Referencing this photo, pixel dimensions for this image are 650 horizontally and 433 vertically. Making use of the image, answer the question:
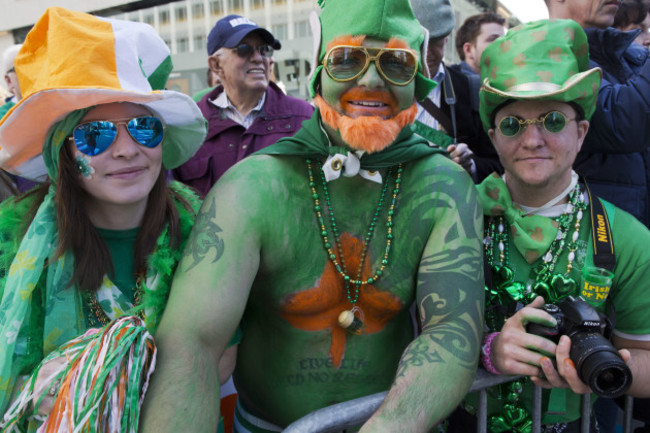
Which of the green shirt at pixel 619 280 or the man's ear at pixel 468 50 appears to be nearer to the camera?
the green shirt at pixel 619 280

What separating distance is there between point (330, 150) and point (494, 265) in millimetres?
718

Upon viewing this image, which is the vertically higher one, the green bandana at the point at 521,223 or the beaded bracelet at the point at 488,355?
the green bandana at the point at 521,223

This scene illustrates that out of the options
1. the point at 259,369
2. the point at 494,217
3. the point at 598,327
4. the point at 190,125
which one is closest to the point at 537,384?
the point at 598,327

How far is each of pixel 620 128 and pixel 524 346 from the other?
3.59 ft

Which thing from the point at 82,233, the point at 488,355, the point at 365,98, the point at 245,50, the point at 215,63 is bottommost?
the point at 488,355

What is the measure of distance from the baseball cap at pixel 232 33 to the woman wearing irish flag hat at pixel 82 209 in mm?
1583

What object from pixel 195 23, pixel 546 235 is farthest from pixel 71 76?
pixel 195 23

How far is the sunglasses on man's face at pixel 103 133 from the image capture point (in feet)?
4.91

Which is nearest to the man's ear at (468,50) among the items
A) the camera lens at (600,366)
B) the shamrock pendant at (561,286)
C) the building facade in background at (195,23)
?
the shamrock pendant at (561,286)

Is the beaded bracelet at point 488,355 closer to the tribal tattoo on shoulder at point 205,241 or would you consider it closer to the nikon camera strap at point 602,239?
the nikon camera strap at point 602,239

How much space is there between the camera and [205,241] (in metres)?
1.41

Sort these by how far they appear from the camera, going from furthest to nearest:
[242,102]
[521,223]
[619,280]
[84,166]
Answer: [242,102]
[521,223]
[619,280]
[84,166]

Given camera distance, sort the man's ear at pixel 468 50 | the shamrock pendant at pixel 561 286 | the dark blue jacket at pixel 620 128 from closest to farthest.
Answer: the shamrock pendant at pixel 561 286 < the dark blue jacket at pixel 620 128 < the man's ear at pixel 468 50

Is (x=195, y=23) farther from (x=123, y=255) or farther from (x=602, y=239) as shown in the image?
(x=602, y=239)
